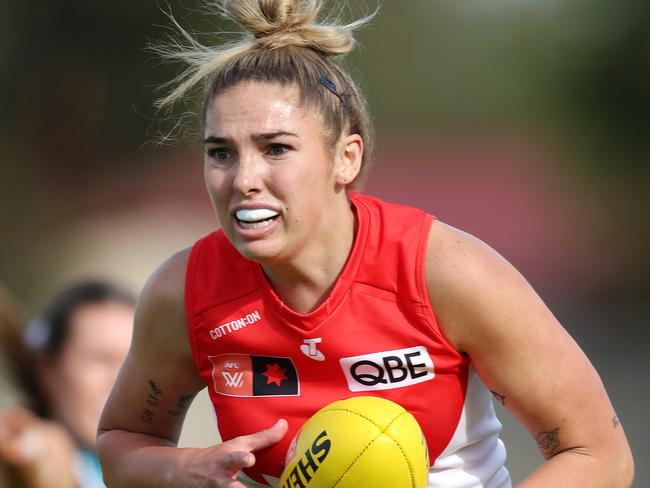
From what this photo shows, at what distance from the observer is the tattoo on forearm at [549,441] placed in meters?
2.96

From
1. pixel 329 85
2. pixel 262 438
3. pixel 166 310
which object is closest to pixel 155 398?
pixel 166 310

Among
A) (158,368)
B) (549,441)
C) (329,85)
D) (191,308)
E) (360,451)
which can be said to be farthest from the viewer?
(158,368)

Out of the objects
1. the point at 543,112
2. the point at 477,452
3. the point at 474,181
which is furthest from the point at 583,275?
the point at 477,452

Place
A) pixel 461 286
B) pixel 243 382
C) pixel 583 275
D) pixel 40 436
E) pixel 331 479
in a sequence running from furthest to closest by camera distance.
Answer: pixel 583 275 → pixel 40 436 → pixel 243 382 → pixel 461 286 → pixel 331 479

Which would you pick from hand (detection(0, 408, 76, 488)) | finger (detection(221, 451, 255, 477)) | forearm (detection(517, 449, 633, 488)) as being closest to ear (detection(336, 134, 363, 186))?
finger (detection(221, 451, 255, 477))

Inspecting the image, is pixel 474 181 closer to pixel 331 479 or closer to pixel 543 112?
pixel 543 112

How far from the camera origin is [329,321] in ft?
9.95

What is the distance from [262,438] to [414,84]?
1083cm

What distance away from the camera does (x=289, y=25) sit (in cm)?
318

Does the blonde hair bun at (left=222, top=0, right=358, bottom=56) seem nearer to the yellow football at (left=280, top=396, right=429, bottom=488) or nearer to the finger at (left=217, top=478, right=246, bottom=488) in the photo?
the yellow football at (left=280, top=396, right=429, bottom=488)

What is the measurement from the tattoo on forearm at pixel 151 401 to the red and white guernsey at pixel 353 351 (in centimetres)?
20

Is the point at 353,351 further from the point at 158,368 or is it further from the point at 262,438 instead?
the point at 158,368

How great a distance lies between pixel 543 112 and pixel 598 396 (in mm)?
10583

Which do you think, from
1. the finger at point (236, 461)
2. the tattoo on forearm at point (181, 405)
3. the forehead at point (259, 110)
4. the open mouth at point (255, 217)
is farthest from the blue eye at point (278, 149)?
the tattoo on forearm at point (181, 405)
